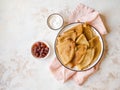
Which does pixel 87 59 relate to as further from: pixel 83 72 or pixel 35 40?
pixel 35 40

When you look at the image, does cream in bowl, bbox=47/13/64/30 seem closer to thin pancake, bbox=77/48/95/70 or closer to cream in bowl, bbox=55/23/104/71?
cream in bowl, bbox=55/23/104/71

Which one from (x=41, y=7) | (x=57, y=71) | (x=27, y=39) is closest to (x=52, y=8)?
(x=41, y=7)

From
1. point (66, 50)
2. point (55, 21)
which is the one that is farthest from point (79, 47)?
point (55, 21)

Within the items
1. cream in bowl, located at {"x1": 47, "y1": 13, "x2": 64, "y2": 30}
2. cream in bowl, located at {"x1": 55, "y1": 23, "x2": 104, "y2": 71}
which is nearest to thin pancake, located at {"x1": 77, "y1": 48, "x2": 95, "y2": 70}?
cream in bowl, located at {"x1": 55, "y1": 23, "x2": 104, "y2": 71}

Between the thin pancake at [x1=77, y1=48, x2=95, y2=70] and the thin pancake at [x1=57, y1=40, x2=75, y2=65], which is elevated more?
the thin pancake at [x1=57, y1=40, x2=75, y2=65]

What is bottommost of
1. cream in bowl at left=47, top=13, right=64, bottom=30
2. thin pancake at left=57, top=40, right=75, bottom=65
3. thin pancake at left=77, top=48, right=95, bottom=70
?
thin pancake at left=77, top=48, right=95, bottom=70

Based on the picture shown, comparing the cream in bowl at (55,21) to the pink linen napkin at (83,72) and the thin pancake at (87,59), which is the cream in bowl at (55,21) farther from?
the thin pancake at (87,59)

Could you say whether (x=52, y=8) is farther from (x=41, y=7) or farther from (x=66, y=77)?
(x=66, y=77)
